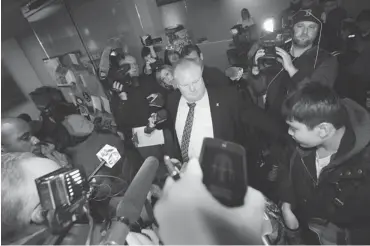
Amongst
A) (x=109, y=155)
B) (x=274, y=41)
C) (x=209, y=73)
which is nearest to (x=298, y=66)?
(x=274, y=41)

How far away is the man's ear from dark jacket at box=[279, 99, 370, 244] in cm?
5

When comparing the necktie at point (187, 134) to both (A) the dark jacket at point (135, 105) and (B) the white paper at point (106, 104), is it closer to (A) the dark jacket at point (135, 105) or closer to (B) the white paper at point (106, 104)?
(A) the dark jacket at point (135, 105)

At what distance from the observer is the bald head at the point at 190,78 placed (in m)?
0.99

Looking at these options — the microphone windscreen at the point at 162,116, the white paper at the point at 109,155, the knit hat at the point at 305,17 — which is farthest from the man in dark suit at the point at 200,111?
the knit hat at the point at 305,17

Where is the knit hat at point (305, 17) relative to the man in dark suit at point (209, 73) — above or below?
above

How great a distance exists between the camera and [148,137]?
1.46 metres

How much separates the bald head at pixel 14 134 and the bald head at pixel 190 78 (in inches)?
25.6

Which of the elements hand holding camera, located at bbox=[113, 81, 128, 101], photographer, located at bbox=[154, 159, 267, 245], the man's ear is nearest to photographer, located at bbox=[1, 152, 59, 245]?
photographer, located at bbox=[154, 159, 267, 245]

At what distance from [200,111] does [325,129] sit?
0.50m

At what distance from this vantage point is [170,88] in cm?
169

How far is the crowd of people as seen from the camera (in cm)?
47

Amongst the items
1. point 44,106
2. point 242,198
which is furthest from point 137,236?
point 44,106

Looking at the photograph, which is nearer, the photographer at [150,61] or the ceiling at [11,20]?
the ceiling at [11,20]

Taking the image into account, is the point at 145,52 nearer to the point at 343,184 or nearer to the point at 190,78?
the point at 190,78
